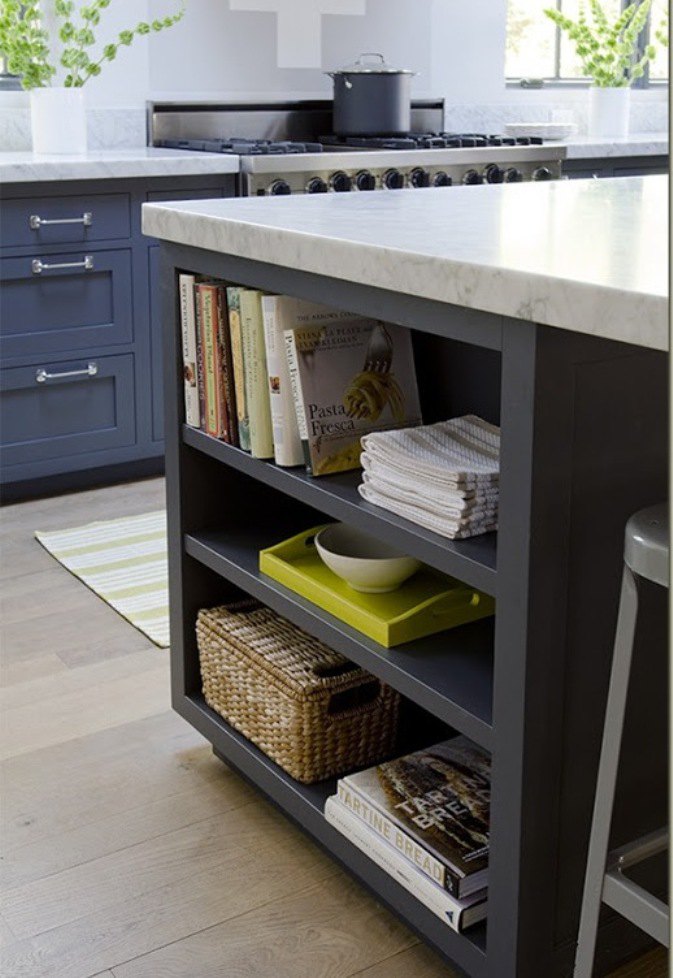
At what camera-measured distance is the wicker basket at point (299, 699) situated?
1927 mm

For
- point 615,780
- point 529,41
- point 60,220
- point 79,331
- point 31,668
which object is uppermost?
point 529,41

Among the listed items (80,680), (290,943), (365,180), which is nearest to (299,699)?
(290,943)

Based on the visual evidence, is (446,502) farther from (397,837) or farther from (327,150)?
(327,150)

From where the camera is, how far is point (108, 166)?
3561mm

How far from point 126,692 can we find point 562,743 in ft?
4.21

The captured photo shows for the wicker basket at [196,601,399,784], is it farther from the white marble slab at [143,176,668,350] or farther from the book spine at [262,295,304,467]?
the white marble slab at [143,176,668,350]

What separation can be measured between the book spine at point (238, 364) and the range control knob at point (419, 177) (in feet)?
7.29

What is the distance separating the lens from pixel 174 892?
188 cm

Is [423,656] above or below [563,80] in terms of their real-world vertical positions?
below

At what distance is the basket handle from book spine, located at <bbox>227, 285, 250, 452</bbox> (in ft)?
1.36

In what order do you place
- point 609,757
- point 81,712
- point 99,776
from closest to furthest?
1. point 609,757
2. point 99,776
3. point 81,712

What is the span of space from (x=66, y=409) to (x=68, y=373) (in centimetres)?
11

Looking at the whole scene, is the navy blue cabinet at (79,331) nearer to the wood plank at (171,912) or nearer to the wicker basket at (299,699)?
the wicker basket at (299,699)

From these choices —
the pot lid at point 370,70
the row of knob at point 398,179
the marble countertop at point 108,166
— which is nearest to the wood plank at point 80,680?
the marble countertop at point 108,166
